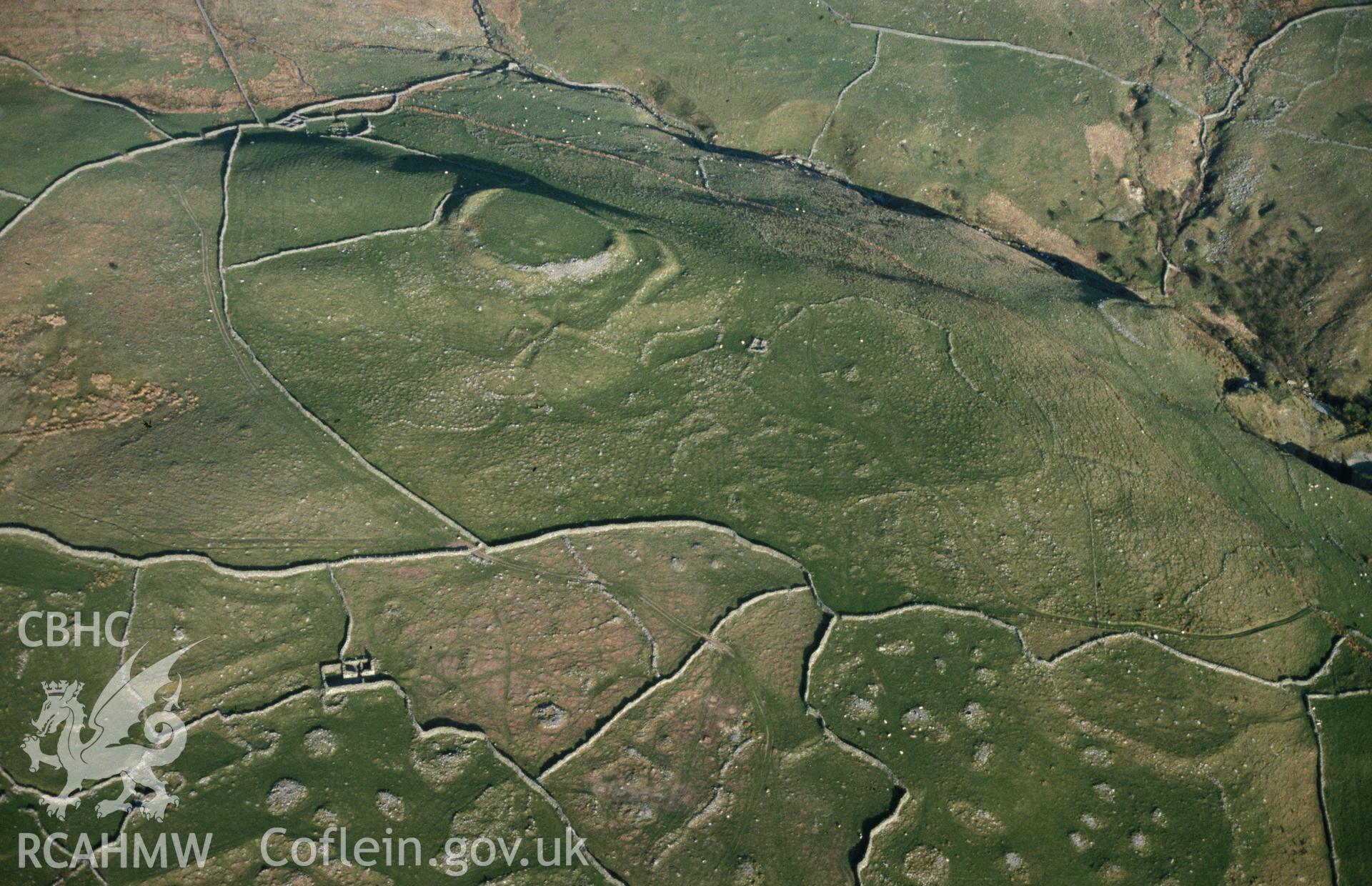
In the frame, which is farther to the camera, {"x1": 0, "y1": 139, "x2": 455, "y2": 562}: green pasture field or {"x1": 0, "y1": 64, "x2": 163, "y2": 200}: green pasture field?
{"x1": 0, "y1": 64, "x2": 163, "y2": 200}: green pasture field

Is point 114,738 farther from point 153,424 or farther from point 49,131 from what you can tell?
point 49,131

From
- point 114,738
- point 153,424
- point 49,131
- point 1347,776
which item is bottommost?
point 114,738

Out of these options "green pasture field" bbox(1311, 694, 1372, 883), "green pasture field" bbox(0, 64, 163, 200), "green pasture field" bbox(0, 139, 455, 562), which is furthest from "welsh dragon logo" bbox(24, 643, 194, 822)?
"green pasture field" bbox(1311, 694, 1372, 883)

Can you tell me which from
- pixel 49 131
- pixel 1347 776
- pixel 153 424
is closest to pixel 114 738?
pixel 153 424

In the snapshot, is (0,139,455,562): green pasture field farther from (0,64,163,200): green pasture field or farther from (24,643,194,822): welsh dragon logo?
(24,643,194,822): welsh dragon logo

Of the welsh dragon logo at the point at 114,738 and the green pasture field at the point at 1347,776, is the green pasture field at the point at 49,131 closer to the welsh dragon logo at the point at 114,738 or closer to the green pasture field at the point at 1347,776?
the welsh dragon logo at the point at 114,738

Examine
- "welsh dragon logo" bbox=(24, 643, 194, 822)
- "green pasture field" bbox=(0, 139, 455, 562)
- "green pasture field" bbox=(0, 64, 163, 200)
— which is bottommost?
"welsh dragon logo" bbox=(24, 643, 194, 822)

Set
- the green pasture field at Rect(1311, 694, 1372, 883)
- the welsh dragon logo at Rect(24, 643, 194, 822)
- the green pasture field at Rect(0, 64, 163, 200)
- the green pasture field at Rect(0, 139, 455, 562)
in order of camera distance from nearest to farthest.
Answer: the welsh dragon logo at Rect(24, 643, 194, 822), the green pasture field at Rect(1311, 694, 1372, 883), the green pasture field at Rect(0, 139, 455, 562), the green pasture field at Rect(0, 64, 163, 200)

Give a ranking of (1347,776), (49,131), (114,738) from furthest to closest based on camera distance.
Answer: (49,131)
(1347,776)
(114,738)

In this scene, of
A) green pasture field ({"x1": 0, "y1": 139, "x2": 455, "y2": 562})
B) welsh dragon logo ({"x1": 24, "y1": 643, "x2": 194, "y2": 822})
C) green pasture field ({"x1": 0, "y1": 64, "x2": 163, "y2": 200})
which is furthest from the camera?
green pasture field ({"x1": 0, "y1": 64, "x2": 163, "y2": 200})

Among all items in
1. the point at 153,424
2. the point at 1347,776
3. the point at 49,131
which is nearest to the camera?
the point at 1347,776

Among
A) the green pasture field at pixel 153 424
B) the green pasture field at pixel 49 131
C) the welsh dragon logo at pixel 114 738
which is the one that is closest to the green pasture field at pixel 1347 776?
the green pasture field at pixel 153 424
